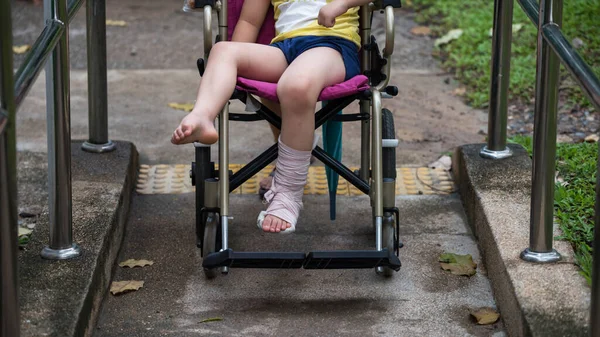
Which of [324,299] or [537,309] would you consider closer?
[537,309]

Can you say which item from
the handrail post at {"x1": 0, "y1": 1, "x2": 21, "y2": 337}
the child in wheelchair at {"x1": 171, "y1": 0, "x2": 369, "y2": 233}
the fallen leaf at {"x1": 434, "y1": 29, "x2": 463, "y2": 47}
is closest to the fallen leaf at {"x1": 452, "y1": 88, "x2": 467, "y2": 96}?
the fallen leaf at {"x1": 434, "y1": 29, "x2": 463, "y2": 47}

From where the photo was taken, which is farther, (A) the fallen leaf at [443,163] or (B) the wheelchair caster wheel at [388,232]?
(A) the fallen leaf at [443,163]

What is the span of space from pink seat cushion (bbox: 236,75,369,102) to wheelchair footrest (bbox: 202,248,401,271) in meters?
0.57

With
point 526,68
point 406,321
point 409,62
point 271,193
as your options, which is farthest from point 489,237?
point 409,62

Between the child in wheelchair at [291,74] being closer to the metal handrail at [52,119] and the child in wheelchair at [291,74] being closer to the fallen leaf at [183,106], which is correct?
the metal handrail at [52,119]

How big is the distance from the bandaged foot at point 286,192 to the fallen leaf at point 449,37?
307 centimetres

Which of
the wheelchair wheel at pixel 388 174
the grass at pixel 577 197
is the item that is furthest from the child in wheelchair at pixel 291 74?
the grass at pixel 577 197

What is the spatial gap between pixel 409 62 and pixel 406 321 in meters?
3.11

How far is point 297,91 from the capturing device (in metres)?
3.23

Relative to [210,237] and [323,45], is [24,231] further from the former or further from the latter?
[323,45]

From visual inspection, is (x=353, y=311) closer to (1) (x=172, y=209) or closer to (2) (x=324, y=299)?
(2) (x=324, y=299)

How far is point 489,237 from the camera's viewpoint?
3404 mm

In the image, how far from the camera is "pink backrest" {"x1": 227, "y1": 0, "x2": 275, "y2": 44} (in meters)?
3.70

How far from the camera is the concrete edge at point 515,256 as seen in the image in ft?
8.98
